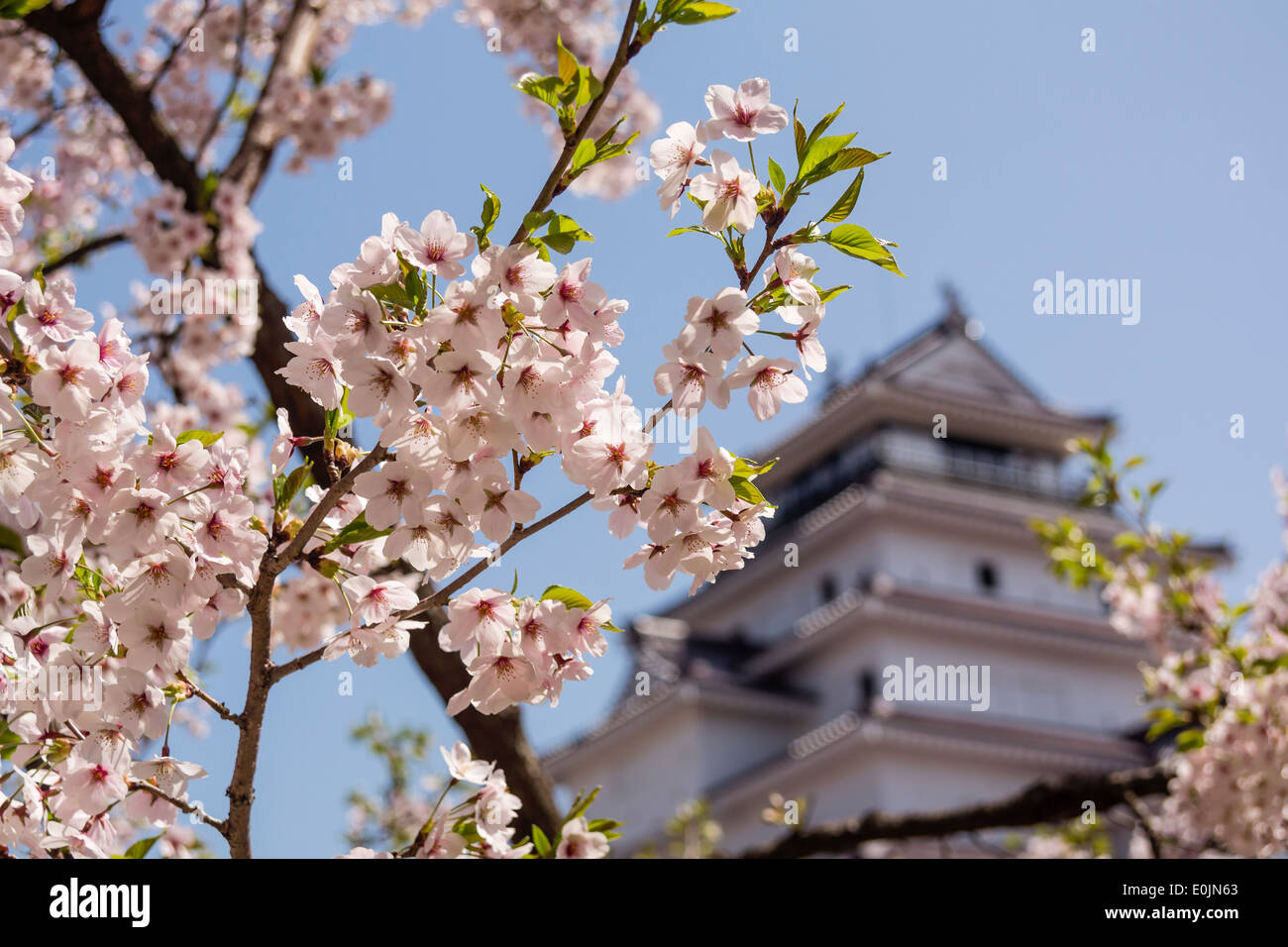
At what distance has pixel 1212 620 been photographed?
5.55 metres

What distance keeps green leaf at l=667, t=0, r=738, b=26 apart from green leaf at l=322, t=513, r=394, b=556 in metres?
0.83

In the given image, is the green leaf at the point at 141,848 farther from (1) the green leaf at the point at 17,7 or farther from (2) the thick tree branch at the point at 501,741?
(1) the green leaf at the point at 17,7

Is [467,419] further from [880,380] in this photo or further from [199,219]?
[880,380]

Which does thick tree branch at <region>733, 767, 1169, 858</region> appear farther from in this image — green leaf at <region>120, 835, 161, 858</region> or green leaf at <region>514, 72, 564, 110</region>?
green leaf at <region>514, 72, 564, 110</region>

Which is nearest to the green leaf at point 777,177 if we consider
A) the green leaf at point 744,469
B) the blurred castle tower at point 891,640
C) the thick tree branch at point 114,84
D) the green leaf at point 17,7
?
the green leaf at point 744,469

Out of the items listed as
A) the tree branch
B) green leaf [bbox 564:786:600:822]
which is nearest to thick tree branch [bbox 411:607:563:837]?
green leaf [bbox 564:786:600:822]

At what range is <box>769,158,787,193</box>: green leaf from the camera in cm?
163

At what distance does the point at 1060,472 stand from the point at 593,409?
31.0 metres

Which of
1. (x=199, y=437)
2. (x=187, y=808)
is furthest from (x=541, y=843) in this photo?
(x=199, y=437)

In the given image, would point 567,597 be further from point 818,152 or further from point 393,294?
point 818,152

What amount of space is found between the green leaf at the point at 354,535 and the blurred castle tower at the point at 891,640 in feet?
74.4

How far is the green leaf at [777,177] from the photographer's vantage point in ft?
5.33

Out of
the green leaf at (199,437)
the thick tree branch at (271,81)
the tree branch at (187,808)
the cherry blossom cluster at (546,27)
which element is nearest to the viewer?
the green leaf at (199,437)

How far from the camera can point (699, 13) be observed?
1.62m
